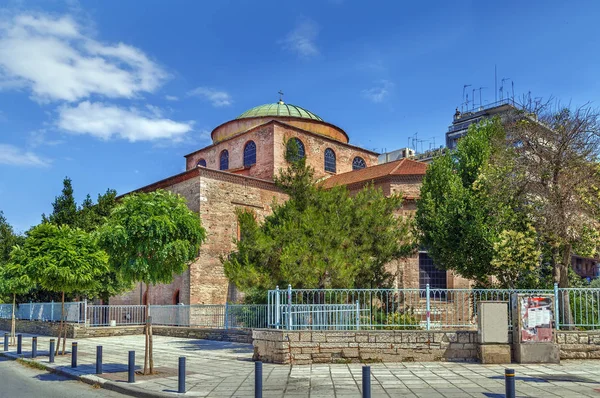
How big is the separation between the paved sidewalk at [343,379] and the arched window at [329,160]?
2252cm

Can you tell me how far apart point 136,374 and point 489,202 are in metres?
11.8

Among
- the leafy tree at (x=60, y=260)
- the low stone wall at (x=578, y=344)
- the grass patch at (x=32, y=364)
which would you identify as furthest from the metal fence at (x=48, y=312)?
the low stone wall at (x=578, y=344)

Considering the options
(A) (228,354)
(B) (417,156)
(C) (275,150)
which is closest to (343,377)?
(A) (228,354)

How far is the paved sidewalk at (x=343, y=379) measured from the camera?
8633 mm

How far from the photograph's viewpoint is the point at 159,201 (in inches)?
442

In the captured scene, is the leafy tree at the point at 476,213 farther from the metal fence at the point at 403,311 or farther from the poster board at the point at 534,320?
the poster board at the point at 534,320

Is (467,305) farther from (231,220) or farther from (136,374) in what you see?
(231,220)

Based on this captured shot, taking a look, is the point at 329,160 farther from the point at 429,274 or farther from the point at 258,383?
the point at 258,383

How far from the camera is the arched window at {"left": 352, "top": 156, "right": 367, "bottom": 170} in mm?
36719

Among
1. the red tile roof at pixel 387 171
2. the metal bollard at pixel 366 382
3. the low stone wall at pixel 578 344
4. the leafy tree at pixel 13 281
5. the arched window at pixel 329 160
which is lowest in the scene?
the low stone wall at pixel 578 344

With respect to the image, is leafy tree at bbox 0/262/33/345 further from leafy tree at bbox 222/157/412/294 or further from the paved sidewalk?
leafy tree at bbox 222/157/412/294

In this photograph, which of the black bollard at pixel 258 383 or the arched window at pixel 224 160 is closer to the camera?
the black bollard at pixel 258 383

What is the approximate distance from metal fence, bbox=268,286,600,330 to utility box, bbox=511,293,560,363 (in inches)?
18.8

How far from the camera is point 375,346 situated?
12.0 meters
